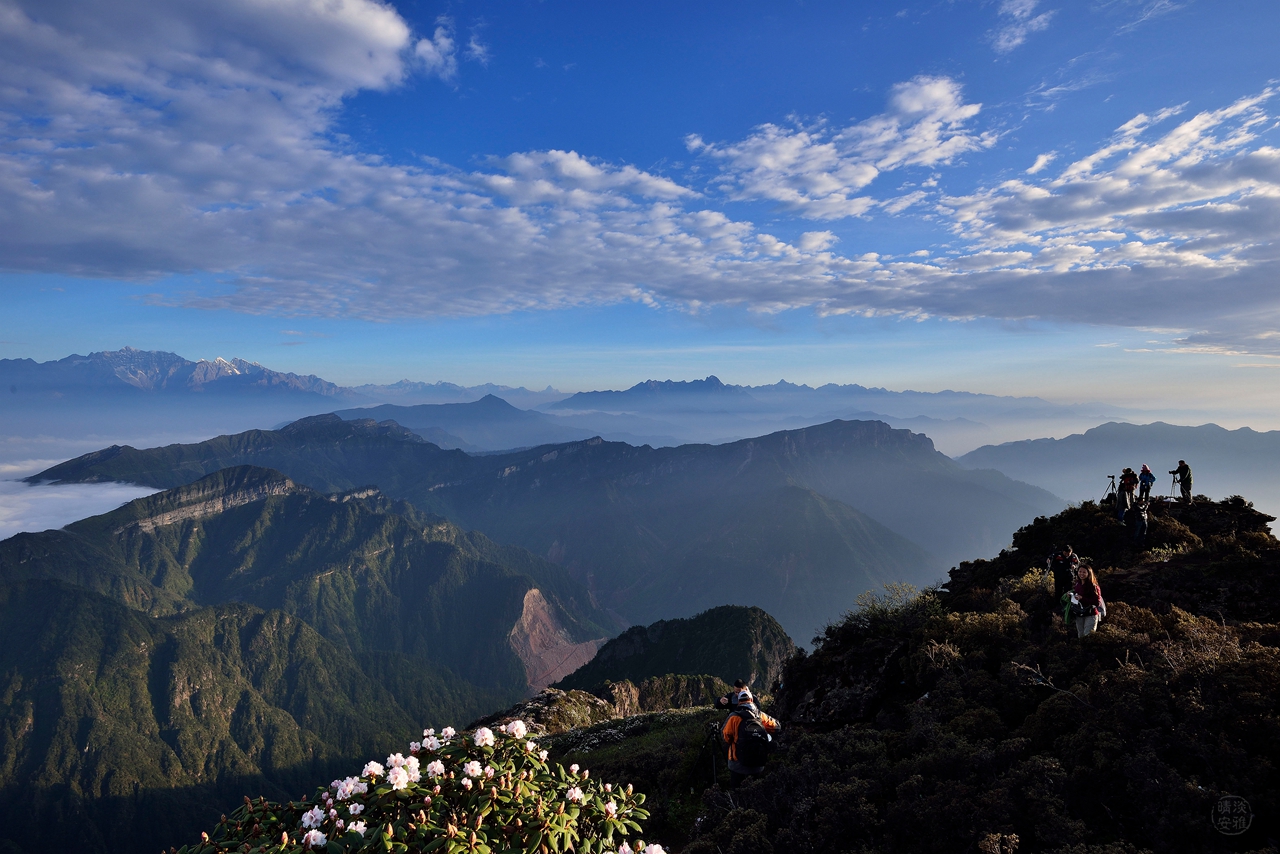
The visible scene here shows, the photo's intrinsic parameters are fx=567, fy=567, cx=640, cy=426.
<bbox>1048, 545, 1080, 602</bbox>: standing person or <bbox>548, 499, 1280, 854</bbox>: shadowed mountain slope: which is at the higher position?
<bbox>1048, 545, 1080, 602</bbox>: standing person

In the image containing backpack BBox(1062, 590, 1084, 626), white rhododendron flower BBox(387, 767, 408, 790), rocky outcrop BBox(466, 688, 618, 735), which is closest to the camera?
white rhododendron flower BBox(387, 767, 408, 790)

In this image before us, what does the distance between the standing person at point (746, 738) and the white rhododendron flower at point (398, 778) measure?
8.38 m

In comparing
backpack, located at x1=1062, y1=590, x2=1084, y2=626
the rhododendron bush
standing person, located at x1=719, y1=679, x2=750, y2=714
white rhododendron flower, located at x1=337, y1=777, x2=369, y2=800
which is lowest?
standing person, located at x1=719, y1=679, x2=750, y2=714

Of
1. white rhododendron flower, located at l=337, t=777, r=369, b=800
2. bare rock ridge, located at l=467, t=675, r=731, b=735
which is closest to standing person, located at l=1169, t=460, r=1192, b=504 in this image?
bare rock ridge, located at l=467, t=675, r=731, b=735

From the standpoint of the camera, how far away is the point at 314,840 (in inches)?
180

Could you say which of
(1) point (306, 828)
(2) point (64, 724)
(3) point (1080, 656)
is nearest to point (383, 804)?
(1) point (306, 828)

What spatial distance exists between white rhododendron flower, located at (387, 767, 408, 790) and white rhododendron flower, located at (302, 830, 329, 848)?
0.59 meters

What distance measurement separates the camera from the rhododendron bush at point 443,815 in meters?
4.70

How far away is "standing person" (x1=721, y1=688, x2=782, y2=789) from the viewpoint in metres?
11.6

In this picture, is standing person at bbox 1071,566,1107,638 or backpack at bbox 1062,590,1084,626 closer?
standing person at bbox 1071,566,1107,638

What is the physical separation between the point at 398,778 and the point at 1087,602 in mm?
15036

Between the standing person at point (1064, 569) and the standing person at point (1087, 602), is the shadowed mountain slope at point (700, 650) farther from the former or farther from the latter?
the standing person at point (1087, 602)

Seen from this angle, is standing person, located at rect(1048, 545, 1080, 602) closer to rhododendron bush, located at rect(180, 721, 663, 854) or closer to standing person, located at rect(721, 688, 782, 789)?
standing person, located at rect(721, 688, 782, 789)

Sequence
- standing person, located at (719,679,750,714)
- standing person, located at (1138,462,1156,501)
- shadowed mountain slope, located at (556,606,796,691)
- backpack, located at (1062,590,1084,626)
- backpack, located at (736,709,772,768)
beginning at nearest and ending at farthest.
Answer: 1. backpack, located at (736,709,772,768)
2. standing person, located at (719,679,750,714)
3. backpack, located at (1062,590,1084,626)
4. standing person, located at (1138,462,1156,501)
5. shadowed mountain slope, located at (556,606,796,691)
